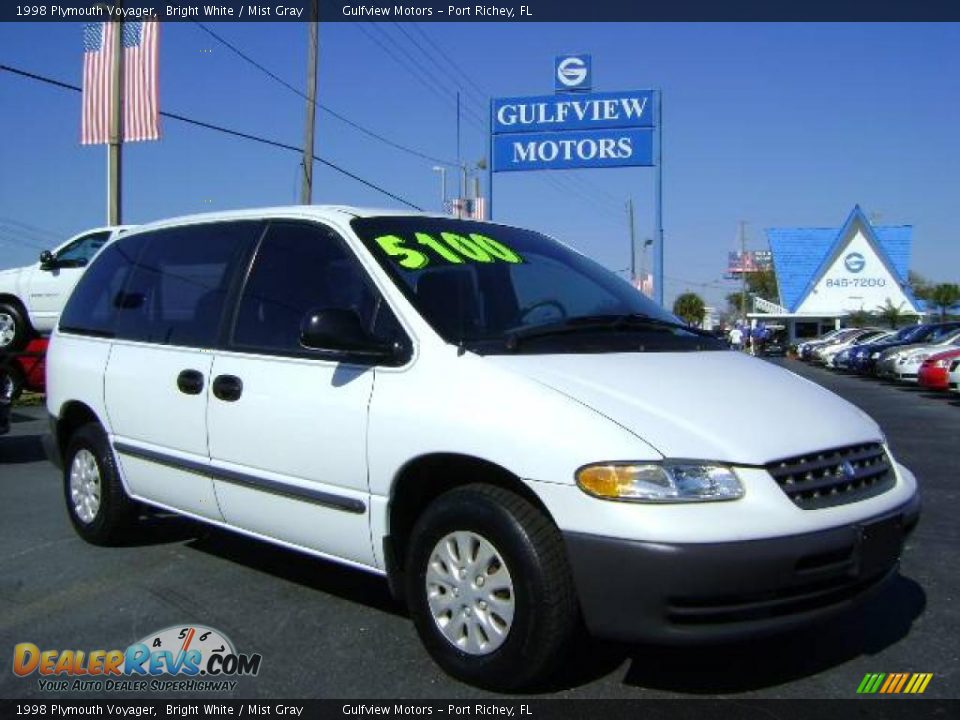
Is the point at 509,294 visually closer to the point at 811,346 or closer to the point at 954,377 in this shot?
the point at 954,377

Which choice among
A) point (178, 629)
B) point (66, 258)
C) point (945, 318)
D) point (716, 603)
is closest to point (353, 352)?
point (178, 629)

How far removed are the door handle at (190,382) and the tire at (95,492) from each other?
3.06 ft

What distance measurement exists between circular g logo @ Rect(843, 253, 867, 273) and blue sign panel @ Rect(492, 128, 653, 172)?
4301 cm

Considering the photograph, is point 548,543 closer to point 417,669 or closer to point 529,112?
point 417,669

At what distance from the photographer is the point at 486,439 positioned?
3094 mm

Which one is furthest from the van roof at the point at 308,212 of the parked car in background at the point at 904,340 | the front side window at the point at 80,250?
the parked car in background at the point at 904,340

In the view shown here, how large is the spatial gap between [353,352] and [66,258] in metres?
10.5

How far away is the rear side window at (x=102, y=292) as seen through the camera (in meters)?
5.14

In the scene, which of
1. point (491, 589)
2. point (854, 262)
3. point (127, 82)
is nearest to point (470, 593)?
point (491, 589)

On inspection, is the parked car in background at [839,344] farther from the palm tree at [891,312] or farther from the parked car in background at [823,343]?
the palm tree at [891,312]

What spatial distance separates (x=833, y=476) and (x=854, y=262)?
190 ft

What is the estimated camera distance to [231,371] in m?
4.08

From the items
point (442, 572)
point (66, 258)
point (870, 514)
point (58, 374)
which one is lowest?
point (442, 572)

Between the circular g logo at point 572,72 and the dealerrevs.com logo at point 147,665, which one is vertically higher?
the circular g logo at point 572,72
